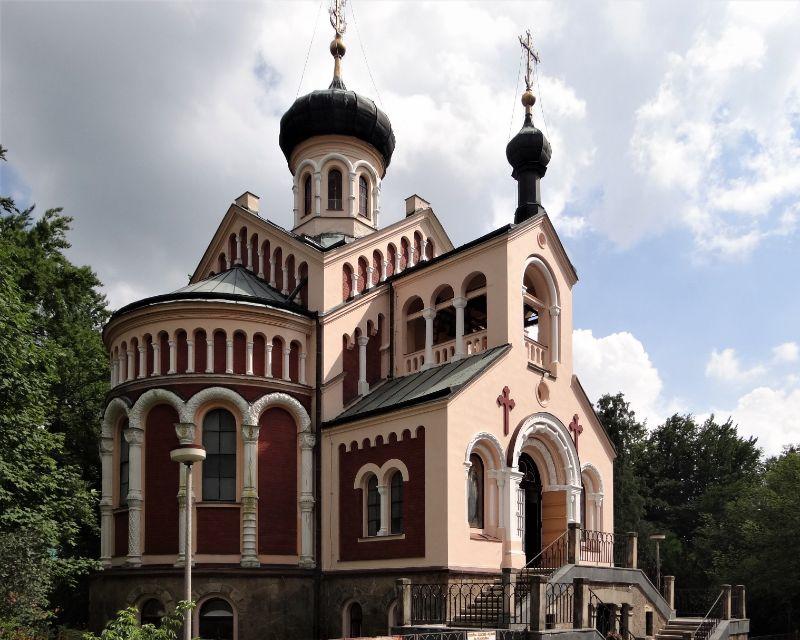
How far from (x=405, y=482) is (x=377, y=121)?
13.4m

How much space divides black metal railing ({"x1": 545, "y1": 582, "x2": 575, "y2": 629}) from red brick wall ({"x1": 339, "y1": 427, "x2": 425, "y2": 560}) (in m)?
2.93

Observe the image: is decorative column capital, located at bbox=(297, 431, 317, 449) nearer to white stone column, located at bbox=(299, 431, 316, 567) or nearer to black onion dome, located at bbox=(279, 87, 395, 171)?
white stone column, located at bbox=(299, 431, 316, 567)

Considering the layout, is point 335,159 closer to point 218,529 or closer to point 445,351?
point 445,351

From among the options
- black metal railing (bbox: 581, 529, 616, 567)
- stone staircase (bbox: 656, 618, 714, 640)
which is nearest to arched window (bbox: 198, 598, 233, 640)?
black metal railing (bbox: 581, 529, 616, 567)

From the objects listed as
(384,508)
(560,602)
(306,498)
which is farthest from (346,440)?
(560,602)

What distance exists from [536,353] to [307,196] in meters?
10.2

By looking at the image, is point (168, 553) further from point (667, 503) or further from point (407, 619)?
point (667, 503)

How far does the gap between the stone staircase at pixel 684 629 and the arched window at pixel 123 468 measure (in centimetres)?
1337

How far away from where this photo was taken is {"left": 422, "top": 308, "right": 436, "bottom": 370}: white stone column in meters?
21.8

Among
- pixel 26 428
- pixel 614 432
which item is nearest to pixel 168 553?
pixel 26 428

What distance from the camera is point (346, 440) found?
2053 centimetres

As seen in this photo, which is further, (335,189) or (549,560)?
(335,189)

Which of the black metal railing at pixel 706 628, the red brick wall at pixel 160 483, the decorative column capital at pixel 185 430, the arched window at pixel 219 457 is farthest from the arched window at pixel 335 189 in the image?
the black metal railing at pixel 706 628

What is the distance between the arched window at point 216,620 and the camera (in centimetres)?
1905
